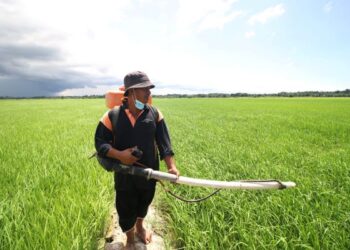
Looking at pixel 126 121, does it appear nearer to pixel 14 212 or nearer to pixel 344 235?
pixel 14 212

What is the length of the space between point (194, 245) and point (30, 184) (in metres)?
2.54

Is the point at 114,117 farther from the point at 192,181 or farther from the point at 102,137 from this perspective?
the point at 192,181

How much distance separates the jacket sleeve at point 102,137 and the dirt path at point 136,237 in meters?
1.17

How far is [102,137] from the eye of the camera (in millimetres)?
2312

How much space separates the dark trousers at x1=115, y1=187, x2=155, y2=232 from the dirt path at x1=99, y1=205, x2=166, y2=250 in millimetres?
280

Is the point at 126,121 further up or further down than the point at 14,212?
further up

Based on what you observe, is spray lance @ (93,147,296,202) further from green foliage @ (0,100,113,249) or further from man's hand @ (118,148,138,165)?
green foliage @ (0,100,113,249)

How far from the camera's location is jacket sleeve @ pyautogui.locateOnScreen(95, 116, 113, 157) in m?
2.23

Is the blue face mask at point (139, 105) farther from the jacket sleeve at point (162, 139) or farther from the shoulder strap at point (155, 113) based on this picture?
the jacket sleeve at point (162, 139)

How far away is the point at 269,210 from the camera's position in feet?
9.71

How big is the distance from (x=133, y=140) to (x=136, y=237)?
128cm

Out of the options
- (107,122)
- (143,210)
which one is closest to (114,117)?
(107,122)

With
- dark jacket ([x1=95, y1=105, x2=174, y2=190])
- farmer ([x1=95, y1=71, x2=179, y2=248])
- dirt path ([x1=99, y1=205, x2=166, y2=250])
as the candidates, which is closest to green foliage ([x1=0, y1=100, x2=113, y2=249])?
dirt path ([x1=99, y1=205, x2=166, y2=250])

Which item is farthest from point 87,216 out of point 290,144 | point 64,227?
point 290,144
